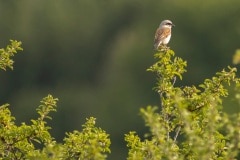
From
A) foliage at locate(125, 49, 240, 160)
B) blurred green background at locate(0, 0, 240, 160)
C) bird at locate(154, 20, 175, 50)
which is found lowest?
foliage at locate(125, 49, 240, 160)

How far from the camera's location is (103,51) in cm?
5869

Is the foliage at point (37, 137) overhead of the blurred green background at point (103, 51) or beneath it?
beneath

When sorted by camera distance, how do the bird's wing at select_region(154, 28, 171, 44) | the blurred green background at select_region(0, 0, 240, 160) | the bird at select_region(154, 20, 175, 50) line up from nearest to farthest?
the bird at select_region(154, 20, 175, 50) < the bird's wing at select_region(154, 28, 171, 44) < the blurred green background at select_region(0, 0, 240, 160)

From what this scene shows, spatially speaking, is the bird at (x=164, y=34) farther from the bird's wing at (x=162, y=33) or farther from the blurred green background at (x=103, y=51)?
the blurred green background at (x=103, y=51)

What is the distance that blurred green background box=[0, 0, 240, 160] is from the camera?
49.7 metres

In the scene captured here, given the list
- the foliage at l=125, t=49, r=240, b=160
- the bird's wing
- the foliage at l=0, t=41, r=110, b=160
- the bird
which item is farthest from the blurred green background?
the foliage at l=0, t=41, r=110, b=160

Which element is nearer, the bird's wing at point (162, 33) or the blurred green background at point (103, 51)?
the bird's wing at point (162, 33)

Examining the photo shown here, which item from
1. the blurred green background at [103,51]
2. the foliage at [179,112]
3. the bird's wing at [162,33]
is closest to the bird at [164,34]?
the bird's wing at [162,33]

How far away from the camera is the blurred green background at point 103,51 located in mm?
49656

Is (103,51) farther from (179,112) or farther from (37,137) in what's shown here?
(179,112)

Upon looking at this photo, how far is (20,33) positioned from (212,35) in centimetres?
897

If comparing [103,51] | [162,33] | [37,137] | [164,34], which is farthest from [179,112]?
[103,51]

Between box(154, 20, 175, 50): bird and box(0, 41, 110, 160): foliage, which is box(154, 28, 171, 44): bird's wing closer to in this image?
box(154, 20, 175, 50): bird

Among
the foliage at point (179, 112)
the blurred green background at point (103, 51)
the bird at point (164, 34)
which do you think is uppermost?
the blurred green background at point (103, 51)
